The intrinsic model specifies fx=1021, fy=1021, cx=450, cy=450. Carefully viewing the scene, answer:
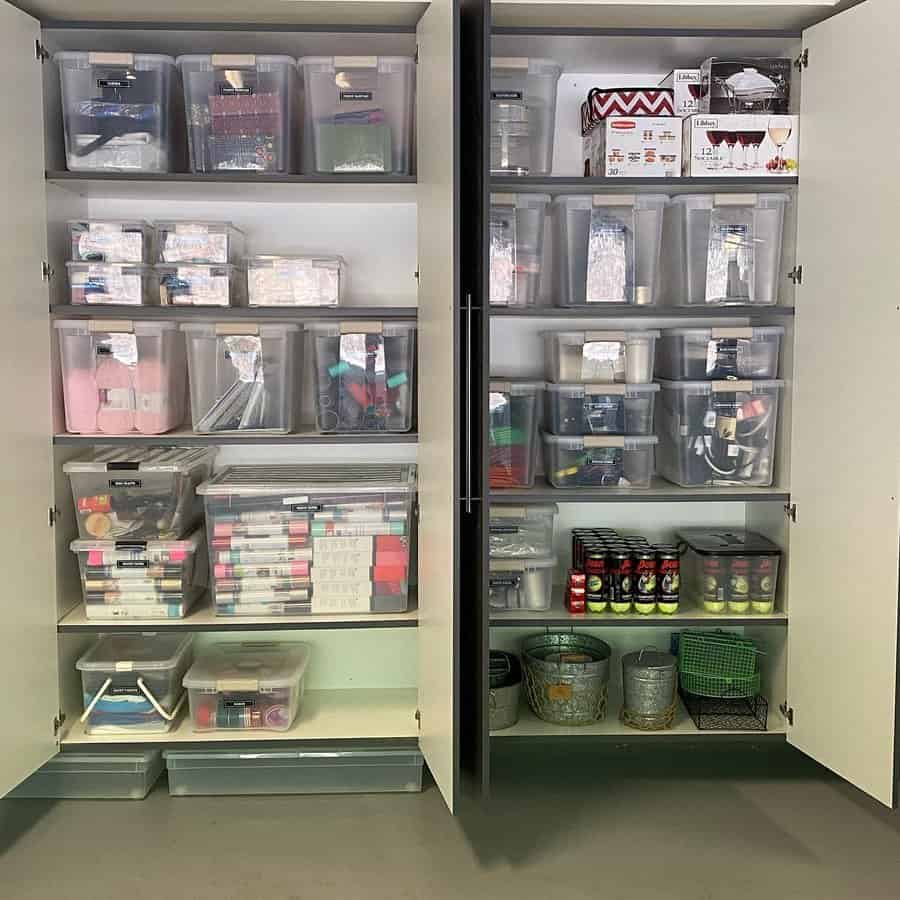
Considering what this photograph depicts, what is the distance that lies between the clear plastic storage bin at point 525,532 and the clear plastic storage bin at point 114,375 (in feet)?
3.47

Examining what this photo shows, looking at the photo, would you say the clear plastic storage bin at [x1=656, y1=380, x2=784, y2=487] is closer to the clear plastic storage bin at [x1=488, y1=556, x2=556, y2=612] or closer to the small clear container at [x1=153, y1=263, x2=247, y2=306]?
the clear plastic storage bin at [x1=488, y1=556, x2=556, y2=612]

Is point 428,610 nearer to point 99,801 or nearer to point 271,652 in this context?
point 271,652

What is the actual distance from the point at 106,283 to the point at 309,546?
0.98 m

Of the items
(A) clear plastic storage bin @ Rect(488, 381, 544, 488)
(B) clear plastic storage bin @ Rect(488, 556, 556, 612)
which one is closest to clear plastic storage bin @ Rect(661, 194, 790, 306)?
(A) clear plastic storage bin @ Rect(488, 381, 544, 488)

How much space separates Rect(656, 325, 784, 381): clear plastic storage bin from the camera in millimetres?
3070

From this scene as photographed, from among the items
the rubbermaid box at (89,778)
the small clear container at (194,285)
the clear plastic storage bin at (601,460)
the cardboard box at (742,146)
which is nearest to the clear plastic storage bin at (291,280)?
the small clear container at (194,285)

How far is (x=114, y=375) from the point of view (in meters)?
3.00

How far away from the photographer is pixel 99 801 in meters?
3.11

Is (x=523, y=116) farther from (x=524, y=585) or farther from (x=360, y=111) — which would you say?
(x=524, y=585)

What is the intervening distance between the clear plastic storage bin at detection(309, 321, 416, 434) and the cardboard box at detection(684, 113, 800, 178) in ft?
3.25

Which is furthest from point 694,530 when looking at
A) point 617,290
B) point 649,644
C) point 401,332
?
point 401,332

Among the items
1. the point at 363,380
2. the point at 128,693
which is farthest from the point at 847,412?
the point at 128,693

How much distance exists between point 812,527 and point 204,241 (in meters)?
1.96

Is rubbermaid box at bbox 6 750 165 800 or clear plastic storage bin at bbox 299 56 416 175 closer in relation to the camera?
clear plastic storage bin at bbox 299 56 416 175
